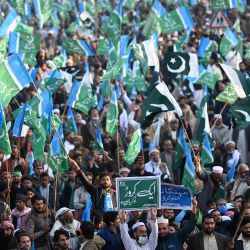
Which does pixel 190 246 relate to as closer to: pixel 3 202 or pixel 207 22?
pixel 3 202

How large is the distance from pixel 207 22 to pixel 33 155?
15.1m


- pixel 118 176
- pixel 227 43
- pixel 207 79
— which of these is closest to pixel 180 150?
pixel 118 176

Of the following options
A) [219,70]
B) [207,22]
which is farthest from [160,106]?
[207,22]

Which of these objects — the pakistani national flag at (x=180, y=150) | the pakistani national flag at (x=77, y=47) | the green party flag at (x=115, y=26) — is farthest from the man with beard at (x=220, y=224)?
the green party flag at (x=115, y=26)

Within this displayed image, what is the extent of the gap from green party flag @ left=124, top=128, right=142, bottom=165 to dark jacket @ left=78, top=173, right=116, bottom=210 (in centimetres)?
211

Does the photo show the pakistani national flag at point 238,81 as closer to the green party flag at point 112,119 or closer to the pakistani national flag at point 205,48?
the green party flag at point 112,119

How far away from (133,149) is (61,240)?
15.0ft

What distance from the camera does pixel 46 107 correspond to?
1695cm

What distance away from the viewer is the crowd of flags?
16156mm

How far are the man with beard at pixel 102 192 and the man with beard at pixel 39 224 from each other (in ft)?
2.52

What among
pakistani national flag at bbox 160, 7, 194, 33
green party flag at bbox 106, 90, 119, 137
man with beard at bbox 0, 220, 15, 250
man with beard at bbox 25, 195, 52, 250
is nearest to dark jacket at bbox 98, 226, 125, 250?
man with beard at bbox 25, 195, 52, 250

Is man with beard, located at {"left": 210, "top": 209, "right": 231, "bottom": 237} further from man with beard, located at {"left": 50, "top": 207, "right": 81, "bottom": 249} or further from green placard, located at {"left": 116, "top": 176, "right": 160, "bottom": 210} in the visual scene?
man with beard, located at {"left": 50, "top": 207, "right": 81, "bottom": 249}

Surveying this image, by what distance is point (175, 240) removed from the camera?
1371 centimetres

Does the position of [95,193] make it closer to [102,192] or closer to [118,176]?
[102,192]
